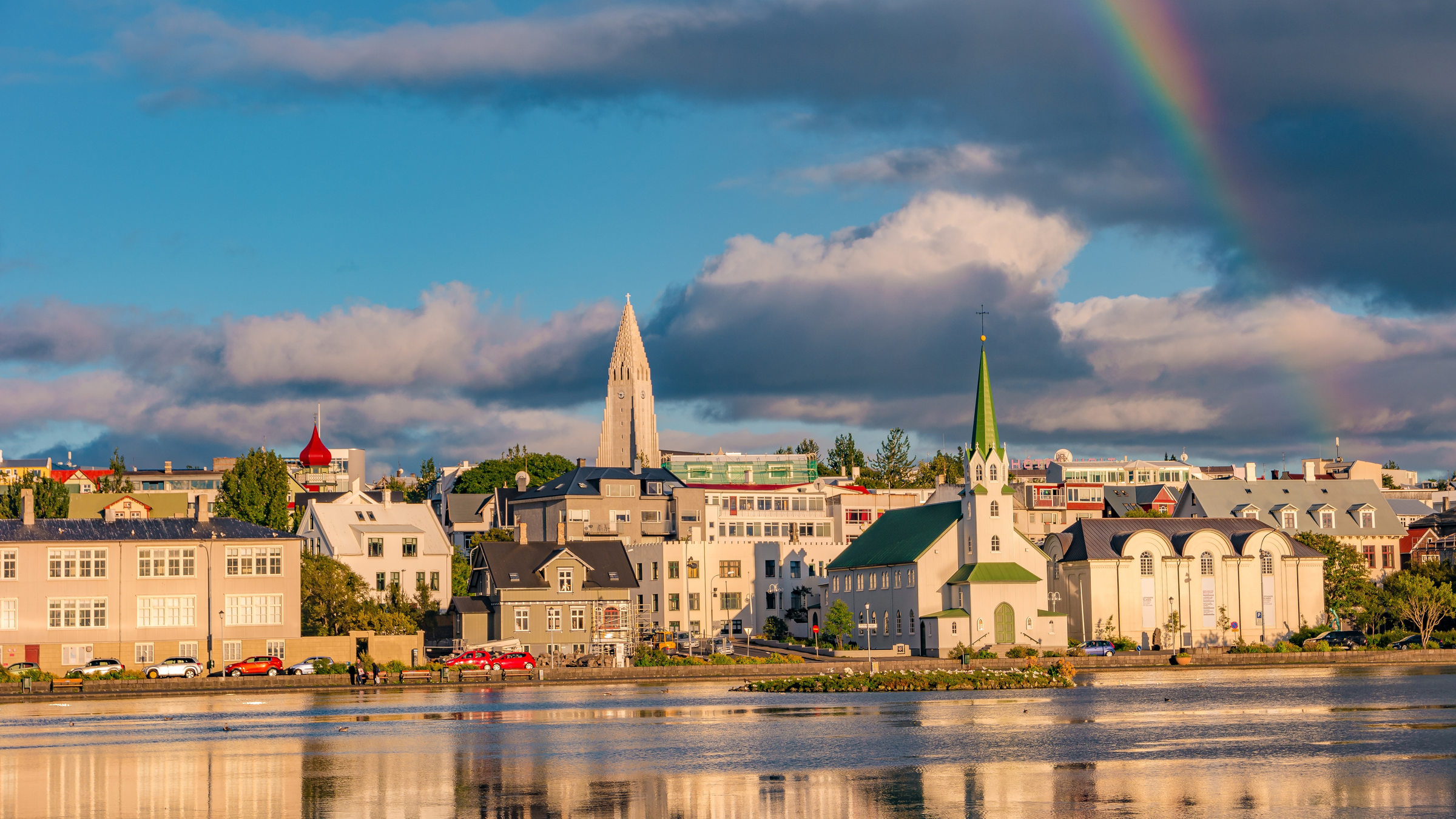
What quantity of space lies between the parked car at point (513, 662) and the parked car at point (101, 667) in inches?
854

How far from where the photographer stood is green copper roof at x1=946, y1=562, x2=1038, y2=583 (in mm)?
122250

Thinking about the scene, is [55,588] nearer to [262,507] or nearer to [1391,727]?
[262,507]

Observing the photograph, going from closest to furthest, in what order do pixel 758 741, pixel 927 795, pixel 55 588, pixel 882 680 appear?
pixel 927 795 < pixel 758 741 < pixel 882 680 < pixel 55 588

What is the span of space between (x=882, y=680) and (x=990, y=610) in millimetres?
37847

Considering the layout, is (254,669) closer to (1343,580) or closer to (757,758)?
(757,758)

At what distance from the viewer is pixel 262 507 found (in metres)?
142

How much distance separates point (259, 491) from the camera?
14225 centimetres

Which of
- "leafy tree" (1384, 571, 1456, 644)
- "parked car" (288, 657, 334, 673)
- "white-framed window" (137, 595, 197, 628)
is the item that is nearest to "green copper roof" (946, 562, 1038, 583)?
"leafy tree" (1384, 571, 1456, 644)

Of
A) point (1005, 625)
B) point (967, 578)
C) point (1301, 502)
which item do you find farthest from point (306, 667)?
point (1301, 502)

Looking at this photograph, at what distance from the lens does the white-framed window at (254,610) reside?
338 feet

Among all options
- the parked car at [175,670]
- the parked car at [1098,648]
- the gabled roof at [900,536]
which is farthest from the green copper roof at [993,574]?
the parked car at [175,670]

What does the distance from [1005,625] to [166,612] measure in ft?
191

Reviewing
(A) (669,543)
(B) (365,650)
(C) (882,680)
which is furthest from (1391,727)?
(A) (669,543)

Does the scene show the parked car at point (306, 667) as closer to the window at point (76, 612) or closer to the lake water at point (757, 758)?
the window at point (76, 612)
